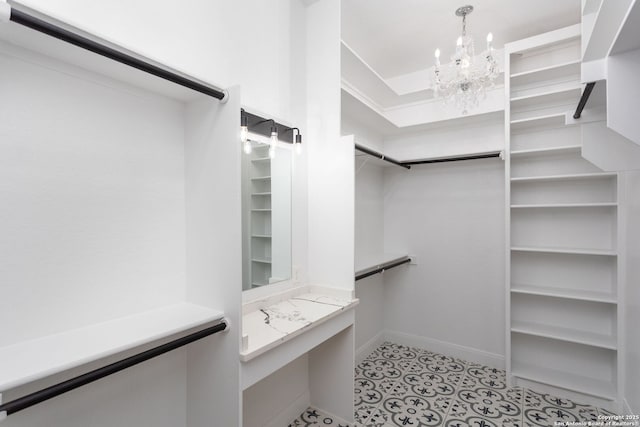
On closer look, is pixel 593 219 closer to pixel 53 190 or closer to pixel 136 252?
pixel 136 252

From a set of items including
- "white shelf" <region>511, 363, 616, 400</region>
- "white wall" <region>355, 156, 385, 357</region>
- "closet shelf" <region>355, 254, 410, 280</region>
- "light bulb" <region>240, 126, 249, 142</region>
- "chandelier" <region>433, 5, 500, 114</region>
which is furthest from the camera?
"white wall" <region>355, 156, 385, 357</region>

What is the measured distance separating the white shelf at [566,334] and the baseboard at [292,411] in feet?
5.86

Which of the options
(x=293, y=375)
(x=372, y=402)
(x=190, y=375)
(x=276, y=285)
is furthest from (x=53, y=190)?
(x=372, y=402)

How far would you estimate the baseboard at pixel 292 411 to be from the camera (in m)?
1.99

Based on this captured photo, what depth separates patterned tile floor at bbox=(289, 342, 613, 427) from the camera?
2.12 metres

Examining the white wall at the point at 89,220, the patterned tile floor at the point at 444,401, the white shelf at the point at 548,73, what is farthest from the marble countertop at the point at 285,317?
the white shelf at the point at 548,73

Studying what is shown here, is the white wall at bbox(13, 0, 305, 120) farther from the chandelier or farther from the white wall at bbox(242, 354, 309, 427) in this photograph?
the white wall at bbox(242, 354, 309, 427)

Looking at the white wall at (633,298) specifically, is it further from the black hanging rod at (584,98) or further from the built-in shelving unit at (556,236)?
the black hanging rod at (584,98)

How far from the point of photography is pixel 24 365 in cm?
86

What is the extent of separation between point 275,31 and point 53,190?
164 cm

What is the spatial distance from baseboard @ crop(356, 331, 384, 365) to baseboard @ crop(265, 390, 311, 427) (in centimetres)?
82

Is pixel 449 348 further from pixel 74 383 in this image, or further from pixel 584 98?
pixel 74 383

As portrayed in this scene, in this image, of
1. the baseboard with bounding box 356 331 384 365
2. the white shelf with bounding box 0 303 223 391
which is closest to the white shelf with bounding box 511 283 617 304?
the baseboard with bounding box 356 331 384 365

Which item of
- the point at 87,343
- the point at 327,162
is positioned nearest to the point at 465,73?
the point at 327,162
